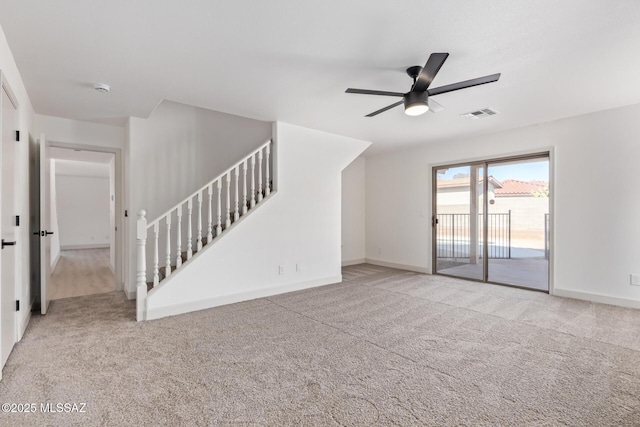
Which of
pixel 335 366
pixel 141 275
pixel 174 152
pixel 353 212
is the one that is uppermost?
pixel 174 152

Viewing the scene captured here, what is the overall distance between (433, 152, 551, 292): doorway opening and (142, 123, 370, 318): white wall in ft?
6.14

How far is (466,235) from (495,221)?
53 cm

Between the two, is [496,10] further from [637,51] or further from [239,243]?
[239,243]

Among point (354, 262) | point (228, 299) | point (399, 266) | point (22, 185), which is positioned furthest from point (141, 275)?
point (399, 266)

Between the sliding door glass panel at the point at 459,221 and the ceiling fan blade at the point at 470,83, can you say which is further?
the sliding door glass panel at the point at 459,221

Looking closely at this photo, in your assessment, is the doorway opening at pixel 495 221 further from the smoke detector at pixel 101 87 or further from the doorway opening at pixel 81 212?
the doorway opening at pixel 81 212

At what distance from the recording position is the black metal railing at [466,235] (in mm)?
5125

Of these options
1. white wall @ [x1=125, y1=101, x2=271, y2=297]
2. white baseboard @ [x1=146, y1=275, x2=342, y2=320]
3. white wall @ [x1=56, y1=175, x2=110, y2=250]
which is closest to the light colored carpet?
white baseboard @ [x1=146, y1=275, x2=342, y2=320]

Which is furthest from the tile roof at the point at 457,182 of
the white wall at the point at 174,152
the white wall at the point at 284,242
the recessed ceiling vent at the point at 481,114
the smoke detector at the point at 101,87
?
the smoke detector at the point at 101,87

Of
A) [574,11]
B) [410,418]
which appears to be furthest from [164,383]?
[574,11]

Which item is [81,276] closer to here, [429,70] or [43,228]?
[43,228]

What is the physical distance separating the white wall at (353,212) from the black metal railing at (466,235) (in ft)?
5.87

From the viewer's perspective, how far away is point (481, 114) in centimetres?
409

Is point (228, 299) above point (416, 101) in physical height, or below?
below
